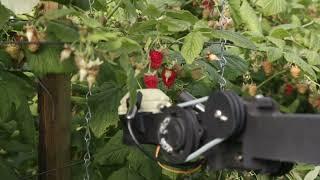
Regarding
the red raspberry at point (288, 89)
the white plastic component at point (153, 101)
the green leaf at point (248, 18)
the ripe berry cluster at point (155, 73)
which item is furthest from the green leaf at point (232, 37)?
the red raspberry at point (288, 89)

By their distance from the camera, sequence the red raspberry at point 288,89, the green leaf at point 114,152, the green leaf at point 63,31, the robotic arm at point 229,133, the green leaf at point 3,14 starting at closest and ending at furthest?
1. the robotic arm at point 229,133
2. the green leaf at point 63,31
3. the green leaf at point 3,14
4. the green leaf at point 114,152
5. the red raspberry at point 288,89

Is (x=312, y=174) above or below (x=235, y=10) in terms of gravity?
below

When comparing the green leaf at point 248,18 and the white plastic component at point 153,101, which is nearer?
the white plastic component at point 153,101

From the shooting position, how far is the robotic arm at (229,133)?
562 millimetres

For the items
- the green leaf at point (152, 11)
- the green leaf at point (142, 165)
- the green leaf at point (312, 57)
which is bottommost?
the green leaf at point (142, 165)

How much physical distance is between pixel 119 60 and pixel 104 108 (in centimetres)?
32

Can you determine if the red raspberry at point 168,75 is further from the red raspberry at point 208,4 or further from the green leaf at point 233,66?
the red raspberry at point 208,4

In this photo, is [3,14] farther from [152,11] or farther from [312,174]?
[312,174]

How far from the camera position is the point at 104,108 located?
1.26 meters

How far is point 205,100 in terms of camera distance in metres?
0.70

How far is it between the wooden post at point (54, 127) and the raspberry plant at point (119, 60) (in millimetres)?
45

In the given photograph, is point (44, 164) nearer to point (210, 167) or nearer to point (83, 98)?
point (83, 98)

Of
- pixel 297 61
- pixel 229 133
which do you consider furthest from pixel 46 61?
pixel 297 61

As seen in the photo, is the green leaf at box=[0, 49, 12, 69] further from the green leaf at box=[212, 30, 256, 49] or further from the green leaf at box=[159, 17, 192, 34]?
the green leaf at box=[212, 30, 256, 49]
